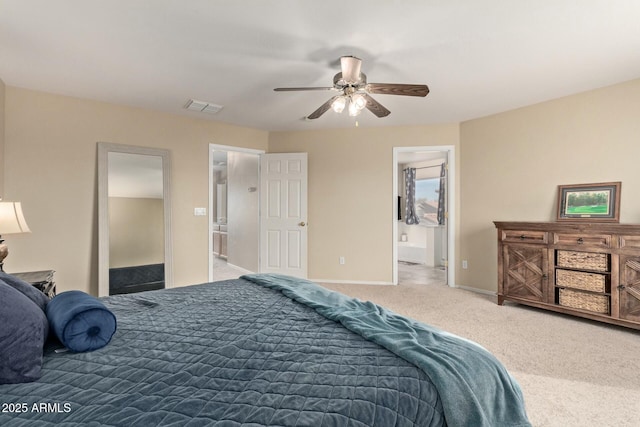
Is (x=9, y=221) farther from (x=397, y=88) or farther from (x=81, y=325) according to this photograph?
(x=397, y=88)

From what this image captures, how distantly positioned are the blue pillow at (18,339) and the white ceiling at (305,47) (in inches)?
74.5

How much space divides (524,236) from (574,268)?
1.80ft

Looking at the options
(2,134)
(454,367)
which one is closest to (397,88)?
(454,367)

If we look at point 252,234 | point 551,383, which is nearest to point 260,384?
point 551,383

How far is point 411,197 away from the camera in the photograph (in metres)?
7.85

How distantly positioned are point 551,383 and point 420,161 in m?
6.17

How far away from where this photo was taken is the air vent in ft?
12.3

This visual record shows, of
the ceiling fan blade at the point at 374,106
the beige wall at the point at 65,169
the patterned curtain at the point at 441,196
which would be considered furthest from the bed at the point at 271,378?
the patterned curtain at the point at 441,196

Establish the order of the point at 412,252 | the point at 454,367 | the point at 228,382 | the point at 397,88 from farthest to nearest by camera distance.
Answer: the point at 412,252 < the point at 397,88 < the point at 454,367 < the point at 228,382

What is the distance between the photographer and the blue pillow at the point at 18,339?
3.13 ft

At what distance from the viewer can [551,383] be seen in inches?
80.6

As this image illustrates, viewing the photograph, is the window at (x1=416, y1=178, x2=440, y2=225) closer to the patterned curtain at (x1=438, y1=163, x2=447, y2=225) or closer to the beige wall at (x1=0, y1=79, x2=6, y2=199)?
the patterned curtain at (x1=438, y1=163, x2=447, y2=225)

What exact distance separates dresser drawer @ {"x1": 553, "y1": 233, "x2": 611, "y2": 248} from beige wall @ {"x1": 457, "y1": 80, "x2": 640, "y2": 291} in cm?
48

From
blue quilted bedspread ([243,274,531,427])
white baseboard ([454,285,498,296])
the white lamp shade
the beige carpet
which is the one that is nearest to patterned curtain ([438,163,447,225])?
white baseboard ([454,285,498,296])
